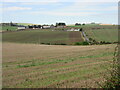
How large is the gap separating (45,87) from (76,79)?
167cm

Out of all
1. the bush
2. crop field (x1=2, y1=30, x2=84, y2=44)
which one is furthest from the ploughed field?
the bush

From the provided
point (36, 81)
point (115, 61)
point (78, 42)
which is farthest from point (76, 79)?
point (78, 42)

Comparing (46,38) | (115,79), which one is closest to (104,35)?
(46,38)

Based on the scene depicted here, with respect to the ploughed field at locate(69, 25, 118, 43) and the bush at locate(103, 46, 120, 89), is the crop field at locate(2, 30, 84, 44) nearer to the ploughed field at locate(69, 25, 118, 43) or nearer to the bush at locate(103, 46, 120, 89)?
the ploughed field at locate(69, 25, 118, 43)

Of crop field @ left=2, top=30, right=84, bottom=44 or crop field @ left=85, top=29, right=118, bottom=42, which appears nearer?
crop field @ left=85, top=29, right=118, bottom=42

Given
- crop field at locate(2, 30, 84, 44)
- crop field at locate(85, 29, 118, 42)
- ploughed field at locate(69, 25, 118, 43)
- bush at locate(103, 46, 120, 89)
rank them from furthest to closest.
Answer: crop field at locate(2, 30, 84, 44), ploughed field at locate(69, 25, 118, 43), crop field at locate(85, 29, 118, 42), bush at locate(103, 46, 120, 89)

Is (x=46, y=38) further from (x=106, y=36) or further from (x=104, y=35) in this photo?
(x=106, y=36)

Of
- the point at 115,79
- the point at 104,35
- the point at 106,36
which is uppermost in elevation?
the point at 104,35

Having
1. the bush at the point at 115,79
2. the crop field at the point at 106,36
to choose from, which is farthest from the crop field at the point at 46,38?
the bush at the point at 115,79

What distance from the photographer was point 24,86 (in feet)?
23.3

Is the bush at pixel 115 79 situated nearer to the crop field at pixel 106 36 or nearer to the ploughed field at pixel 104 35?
the ploughed field at pixel 104 35

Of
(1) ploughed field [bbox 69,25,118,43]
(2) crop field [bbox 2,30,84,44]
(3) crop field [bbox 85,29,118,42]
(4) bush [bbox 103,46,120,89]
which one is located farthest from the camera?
(2) crop field [bbox 2,30,84,44]

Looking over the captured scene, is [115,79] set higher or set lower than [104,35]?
lower

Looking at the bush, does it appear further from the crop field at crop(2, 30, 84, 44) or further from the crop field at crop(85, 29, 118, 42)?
the crop field at crop(2, 30, 84, 44)
